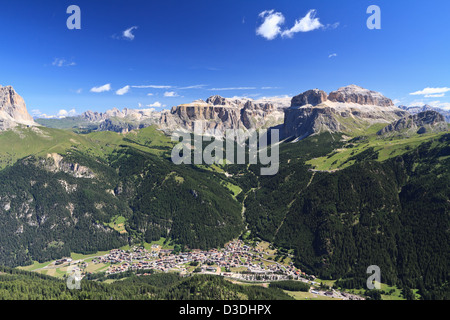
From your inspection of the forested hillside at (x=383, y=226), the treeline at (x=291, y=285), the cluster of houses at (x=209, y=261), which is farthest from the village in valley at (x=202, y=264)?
the forested hillside at (x=383, y=226)

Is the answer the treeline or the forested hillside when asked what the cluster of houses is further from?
the forested hillside

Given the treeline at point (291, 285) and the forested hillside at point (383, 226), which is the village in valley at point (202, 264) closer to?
the treeline at point (291, 285)

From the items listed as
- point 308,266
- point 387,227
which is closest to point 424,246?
point 387,227

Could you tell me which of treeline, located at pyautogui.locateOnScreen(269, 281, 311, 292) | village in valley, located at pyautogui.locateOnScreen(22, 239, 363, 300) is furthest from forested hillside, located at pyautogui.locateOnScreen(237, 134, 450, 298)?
treeline, located at pyautogui.locateOnScreen(269, 281, 311, 292)

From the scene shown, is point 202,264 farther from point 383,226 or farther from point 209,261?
point 383,226

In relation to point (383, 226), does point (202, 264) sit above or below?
below

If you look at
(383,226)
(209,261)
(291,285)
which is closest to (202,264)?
(209,261)

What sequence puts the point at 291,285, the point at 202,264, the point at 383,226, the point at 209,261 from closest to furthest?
1. the point at 291,285
2. the point at 383,226
3. the point at 202,264
4. the point at 209,261
